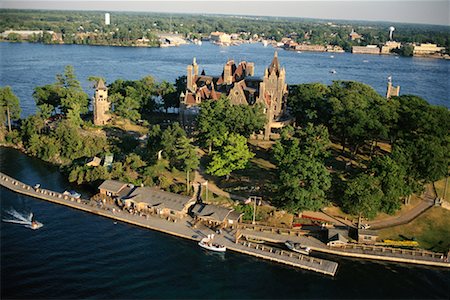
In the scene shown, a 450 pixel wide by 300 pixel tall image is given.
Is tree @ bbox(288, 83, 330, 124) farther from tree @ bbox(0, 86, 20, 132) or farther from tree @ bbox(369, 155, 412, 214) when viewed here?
tree @ bbox(0, 86, 20, 132)

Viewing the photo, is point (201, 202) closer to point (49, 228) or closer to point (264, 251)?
point (264, 251)

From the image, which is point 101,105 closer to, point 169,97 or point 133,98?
point 133,98

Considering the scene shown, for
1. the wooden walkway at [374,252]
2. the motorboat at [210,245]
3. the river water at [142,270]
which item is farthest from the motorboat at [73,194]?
the wooden walkway at [374,252]

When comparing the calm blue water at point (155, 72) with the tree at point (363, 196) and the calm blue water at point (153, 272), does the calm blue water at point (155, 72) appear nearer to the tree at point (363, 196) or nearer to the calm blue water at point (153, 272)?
the calm blue water at point (153, 272)

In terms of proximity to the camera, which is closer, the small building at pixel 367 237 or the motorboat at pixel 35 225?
the small building at pixel 367 237

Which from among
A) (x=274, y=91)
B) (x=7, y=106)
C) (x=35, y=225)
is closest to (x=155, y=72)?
(x=7, y=106)

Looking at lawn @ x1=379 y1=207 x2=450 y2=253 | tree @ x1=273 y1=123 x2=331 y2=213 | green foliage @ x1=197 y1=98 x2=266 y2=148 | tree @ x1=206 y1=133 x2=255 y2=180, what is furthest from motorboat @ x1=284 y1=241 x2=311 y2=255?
green foliage @ x1=197 y1=98 x2=266 y2=148

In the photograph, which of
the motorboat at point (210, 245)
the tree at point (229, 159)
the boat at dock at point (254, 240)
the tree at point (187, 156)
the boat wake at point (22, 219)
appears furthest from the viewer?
the tree at point (229, 159)

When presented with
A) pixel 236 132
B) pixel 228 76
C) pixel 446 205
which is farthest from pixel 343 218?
pixel 228 76
